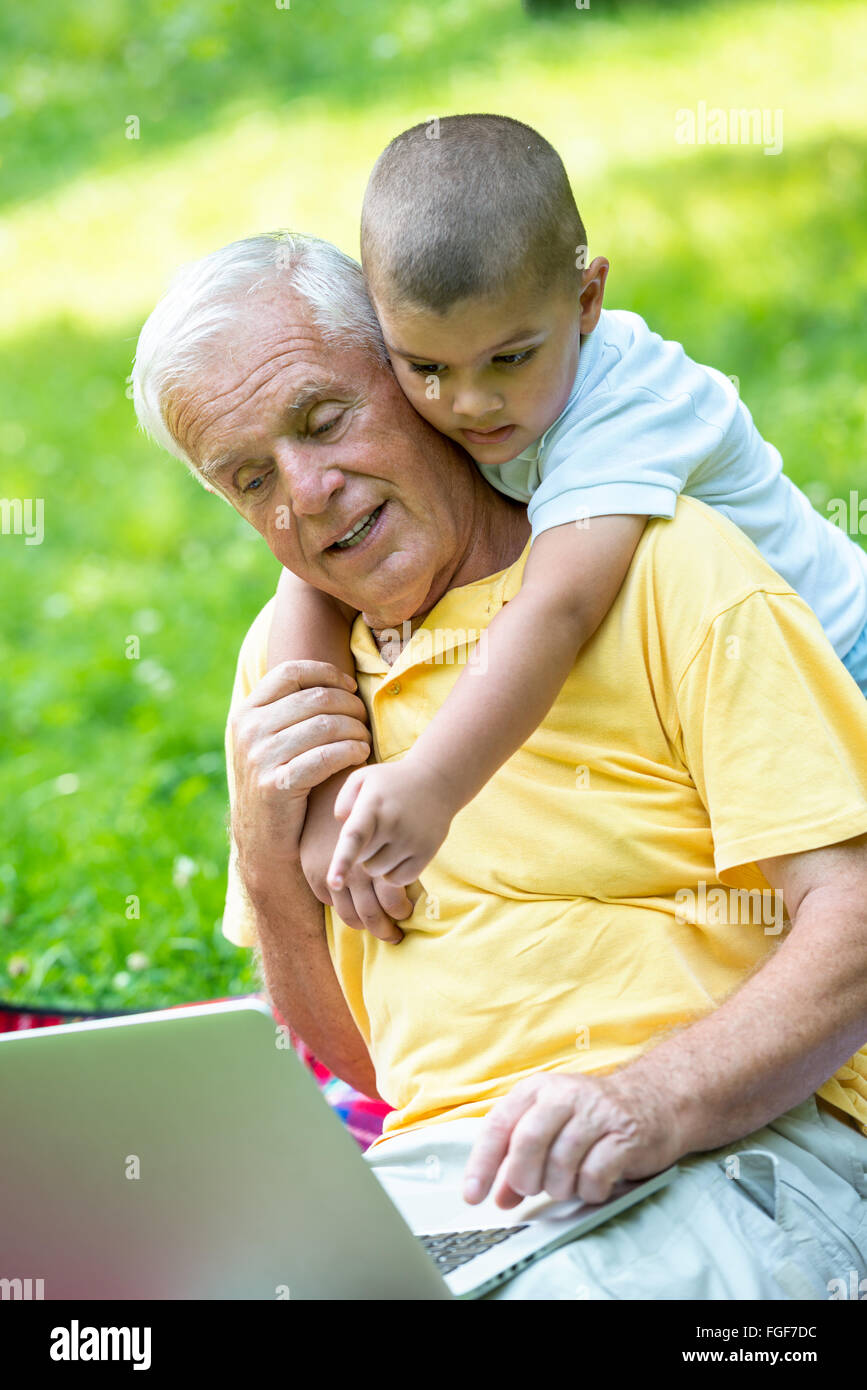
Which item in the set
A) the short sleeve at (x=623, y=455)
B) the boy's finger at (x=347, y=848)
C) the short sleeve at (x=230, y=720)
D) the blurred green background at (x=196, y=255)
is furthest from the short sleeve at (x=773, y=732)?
the blurred green background at (x=196, y=255)

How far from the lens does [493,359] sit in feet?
6.84

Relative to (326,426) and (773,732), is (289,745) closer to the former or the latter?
(326,426)

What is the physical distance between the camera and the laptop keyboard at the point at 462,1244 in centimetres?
174

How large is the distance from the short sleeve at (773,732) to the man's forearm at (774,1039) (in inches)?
4.1

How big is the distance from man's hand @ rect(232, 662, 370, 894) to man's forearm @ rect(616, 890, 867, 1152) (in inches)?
27.8

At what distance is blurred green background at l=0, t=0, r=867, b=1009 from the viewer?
15.0 feet

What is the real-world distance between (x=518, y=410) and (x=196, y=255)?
658 cm

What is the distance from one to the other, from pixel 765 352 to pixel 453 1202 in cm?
528

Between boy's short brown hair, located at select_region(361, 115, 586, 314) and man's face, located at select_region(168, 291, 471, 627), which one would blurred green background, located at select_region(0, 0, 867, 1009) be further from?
boy's short brown hair, located at select_region(361, 115, 586, 314)

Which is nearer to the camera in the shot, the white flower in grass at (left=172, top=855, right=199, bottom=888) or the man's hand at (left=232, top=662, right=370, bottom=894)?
the man's hand at (left=232, top=662, right=370, bottom=894)

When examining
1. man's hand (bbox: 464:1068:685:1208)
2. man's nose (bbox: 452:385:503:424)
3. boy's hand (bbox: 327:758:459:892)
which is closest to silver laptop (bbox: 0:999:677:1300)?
man's hand (bbox: 464:1068:685:1208)

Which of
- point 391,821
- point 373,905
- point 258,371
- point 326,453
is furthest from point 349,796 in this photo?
point 258,371

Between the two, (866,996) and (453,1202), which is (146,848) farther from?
(866,996)

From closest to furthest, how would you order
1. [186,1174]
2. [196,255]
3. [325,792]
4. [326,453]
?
[186,1174]
[326,453]
[325,792]
[196,255]
